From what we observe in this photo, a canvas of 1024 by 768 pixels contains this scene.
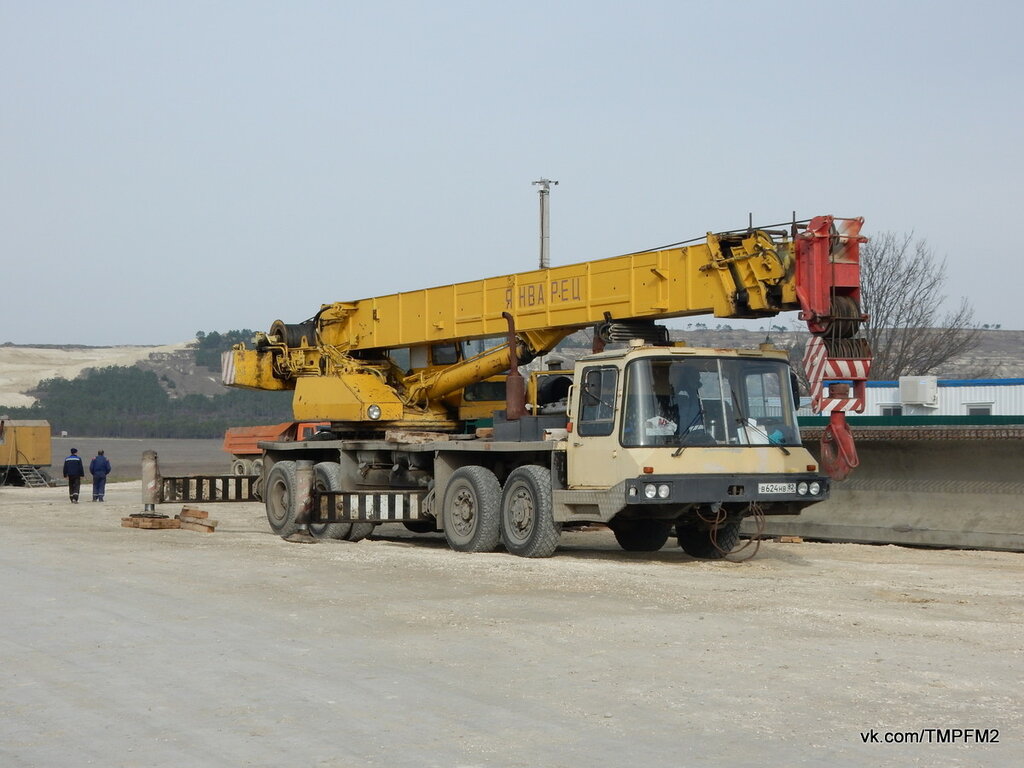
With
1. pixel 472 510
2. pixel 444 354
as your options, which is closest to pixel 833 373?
pixel 472 510

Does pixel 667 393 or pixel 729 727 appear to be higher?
pixel 667 393

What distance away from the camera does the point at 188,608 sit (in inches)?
466

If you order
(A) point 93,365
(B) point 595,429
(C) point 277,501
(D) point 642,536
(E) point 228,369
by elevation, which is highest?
(A) point 93,365

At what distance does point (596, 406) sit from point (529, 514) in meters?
1.66

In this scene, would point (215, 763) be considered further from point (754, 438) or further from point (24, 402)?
point (24, 402)

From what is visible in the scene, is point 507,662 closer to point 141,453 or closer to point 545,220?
point 545,220

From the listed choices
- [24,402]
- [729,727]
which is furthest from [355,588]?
[24,402]

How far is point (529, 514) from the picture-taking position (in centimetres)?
1625

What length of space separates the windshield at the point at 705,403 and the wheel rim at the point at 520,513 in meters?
1.81

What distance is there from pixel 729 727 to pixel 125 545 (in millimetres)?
12865

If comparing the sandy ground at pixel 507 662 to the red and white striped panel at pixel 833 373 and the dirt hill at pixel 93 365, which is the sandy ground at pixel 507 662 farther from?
the dirt hill at pixel 93 365

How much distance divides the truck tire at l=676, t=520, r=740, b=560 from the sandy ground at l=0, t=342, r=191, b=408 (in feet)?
427

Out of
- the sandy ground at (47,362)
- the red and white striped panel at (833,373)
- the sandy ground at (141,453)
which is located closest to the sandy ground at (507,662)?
the red and white striped panel at (833,373)

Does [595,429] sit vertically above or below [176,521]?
above
